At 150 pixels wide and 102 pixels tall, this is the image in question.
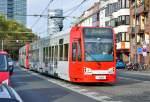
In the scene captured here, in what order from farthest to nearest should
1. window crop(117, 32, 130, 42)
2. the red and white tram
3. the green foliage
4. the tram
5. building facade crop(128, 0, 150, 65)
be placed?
the green foliage → window crop(117, 32, 130, 42) → building facade crop(128, 0, 150, 65) → the red and white tram → the tram

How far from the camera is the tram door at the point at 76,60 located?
84.3ft

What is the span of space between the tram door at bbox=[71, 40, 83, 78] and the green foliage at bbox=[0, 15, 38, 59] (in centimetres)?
11691

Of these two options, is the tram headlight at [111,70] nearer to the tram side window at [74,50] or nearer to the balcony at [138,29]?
the tram side window at [74,50]

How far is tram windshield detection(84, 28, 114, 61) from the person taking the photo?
2567 centimetres

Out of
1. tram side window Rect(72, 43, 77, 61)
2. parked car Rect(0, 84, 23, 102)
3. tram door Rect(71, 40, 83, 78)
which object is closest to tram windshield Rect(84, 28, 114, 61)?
tram door Rect(71, 40, 83, 78)

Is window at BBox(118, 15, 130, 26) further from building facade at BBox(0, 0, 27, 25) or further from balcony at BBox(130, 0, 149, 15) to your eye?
building facade at BBox(0, 0, 27, 25)

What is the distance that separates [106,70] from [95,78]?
27.3 inches

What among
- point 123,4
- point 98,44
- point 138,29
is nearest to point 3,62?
point 98,44

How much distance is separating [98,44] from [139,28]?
49.7m

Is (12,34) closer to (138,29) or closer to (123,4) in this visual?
(123,4)

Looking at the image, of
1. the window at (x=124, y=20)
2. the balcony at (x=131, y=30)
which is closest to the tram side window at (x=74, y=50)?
the balcony at (x=131, y=30)

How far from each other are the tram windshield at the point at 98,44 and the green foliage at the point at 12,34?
384 feet

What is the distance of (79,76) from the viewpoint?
25656mm

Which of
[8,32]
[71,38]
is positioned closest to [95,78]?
[71,38]
